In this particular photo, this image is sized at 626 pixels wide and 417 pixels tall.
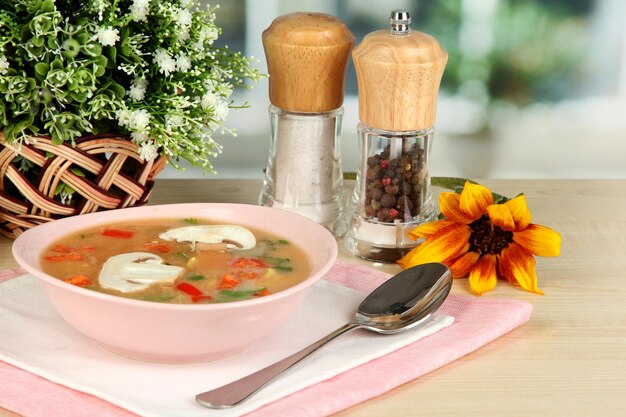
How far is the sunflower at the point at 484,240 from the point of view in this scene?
3.85 feet

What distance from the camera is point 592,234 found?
54.3 inches

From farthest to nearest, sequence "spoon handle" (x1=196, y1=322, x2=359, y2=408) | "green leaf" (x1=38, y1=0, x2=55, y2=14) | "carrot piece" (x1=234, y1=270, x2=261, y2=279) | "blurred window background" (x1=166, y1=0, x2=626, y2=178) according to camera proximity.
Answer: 1. "blurred window background" (x1=166, y1=0, x2=626, y2=178)
2. "green leaf" (x1=38, y1=0, x2=55, y2=14)
3. "carrot piece" (x1=234, y1=270, x2=261, y2=279)
4. "spoon handle" (x1=196, y1=322, x2=359, y2=408)

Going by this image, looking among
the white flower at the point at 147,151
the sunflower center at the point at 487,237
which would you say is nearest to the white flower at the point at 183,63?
the white flower at the point at 147,151

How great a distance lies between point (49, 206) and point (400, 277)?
45cm

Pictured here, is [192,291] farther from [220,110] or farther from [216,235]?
[220,110]

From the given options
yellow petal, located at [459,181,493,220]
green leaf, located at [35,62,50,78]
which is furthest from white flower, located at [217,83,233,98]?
yellow petal, located at [459,181,493,220]

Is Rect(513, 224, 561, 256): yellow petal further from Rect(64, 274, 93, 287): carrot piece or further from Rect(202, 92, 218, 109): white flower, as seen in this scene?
Rect(64, 274, 93, 287): carrot piece

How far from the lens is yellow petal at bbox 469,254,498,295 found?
116cm

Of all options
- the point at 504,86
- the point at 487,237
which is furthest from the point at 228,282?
the point at 504,86

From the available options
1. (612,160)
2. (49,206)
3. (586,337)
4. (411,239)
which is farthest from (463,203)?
(612,160)

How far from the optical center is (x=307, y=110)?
4.25ft

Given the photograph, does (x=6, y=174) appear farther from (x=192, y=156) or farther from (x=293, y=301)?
(x=293, y=301)

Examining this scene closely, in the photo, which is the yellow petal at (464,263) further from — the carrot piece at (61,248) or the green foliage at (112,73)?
the carrot piece at (61,248)

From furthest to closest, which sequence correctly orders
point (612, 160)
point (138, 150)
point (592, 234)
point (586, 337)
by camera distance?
point (612, 160), point (592, 234), point (138, 150), point (586, 337)
